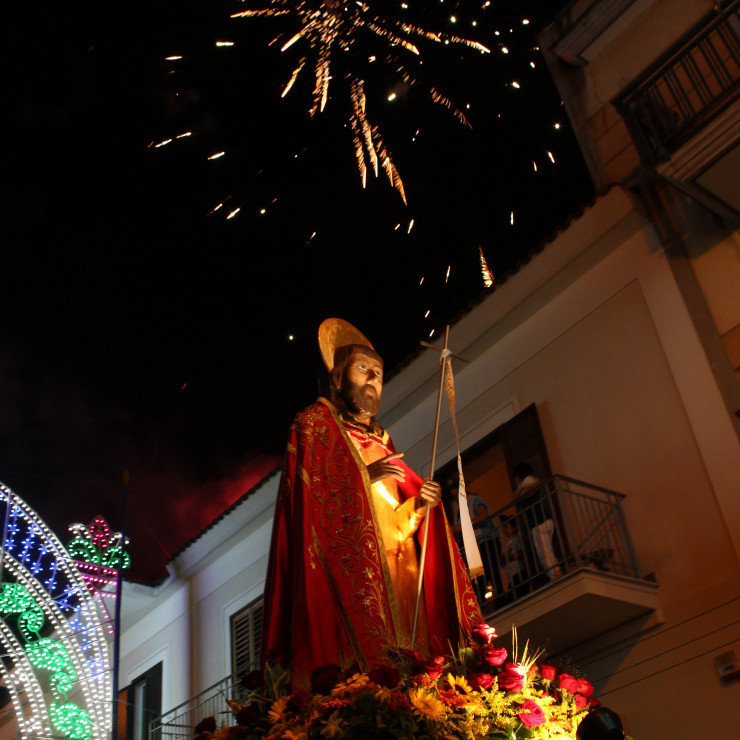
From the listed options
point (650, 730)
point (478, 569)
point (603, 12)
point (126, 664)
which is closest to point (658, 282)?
point (603, 12)

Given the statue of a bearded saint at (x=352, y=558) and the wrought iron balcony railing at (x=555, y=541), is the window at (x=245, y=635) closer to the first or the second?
the wrought iron balcony railing at (x=555, y=541)

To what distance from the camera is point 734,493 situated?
7.12 m

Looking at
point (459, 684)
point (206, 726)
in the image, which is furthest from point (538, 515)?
point (206, 726)

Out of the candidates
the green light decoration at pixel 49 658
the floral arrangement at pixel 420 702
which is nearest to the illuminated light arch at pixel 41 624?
the green light decoration at pixel 49 658

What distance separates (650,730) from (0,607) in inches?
271

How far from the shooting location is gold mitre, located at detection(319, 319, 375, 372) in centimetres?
562

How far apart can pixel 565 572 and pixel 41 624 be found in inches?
239

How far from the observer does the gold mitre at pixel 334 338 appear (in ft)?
18.5

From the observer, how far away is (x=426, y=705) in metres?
3.56

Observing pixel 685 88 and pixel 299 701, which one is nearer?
pixel 299 701

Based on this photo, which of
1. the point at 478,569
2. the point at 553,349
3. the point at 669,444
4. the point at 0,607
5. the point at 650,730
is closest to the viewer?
the point at 478,569

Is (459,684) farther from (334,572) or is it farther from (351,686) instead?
(334,572)

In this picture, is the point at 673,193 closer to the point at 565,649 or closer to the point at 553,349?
the point at 553,349

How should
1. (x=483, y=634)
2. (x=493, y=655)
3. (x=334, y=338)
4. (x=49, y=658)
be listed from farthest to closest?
(x=49, y=658), (x=334, y=338), (x=483, y=634), (x=493, y=655)
